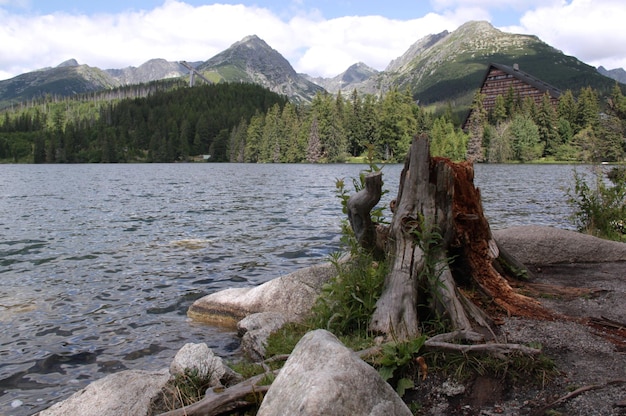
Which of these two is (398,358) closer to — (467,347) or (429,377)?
(429,377)

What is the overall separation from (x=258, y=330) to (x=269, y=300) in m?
2.05

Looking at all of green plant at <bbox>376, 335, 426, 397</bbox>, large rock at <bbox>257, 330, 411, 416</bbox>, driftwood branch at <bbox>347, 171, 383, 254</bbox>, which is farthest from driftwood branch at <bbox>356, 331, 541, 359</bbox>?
driftwood branch at <bbox>347, 171, 383, 254</bbox>

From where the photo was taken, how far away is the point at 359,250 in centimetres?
884

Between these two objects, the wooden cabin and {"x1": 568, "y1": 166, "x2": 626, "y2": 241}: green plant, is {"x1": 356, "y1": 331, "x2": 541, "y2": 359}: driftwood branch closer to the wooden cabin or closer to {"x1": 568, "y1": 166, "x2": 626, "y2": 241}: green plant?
{"x1": 568, "y1": 166, "x2": 626, "y2": 241}: green plant

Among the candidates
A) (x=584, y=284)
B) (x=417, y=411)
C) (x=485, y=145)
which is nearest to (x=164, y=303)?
(x=417, y=411)

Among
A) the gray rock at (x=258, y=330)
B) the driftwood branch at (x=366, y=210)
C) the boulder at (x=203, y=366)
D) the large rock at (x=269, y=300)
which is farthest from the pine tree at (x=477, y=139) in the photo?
the boulder at (x=203, y=366)

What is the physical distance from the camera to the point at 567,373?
548 cm

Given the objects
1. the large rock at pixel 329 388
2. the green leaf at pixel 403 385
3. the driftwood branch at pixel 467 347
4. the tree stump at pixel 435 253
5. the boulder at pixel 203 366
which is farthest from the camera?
the tree stump at pixel 435 253

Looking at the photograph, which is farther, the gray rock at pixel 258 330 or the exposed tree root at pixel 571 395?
the gray rock at pixel 258 330

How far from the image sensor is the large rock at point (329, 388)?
4191 mm

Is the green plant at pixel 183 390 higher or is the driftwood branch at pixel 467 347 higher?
the driftwood branch at pixel 467 347

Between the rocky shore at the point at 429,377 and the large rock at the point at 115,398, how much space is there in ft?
0.04

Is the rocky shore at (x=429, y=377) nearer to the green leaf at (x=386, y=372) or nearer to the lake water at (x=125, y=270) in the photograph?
the green leaf at (x=386, y=372)

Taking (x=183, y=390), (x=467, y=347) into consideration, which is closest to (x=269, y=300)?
(x=183, y=390)
